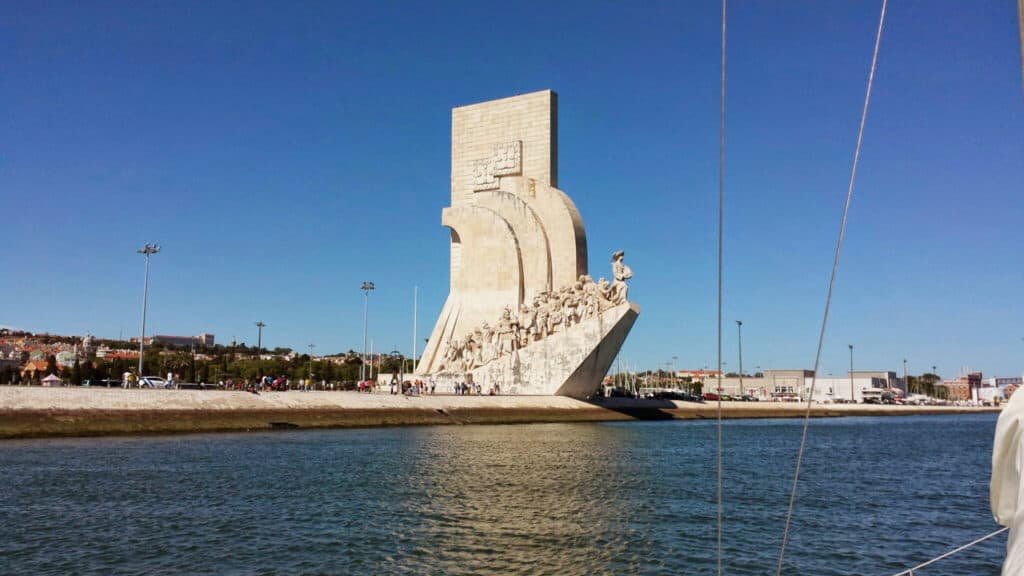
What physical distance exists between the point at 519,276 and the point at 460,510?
26306 mm

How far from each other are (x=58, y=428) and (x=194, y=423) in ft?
10.5

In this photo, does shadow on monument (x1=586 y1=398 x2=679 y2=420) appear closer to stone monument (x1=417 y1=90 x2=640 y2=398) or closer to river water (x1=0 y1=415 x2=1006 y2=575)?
stone monument (x1=417 y1=90 x2=640 y2=398)

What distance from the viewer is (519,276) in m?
36.0

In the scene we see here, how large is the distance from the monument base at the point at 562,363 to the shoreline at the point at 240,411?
39.4 inches

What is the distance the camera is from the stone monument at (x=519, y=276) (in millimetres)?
31750

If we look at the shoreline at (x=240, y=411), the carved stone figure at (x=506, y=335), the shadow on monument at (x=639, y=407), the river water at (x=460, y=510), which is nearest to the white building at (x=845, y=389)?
the shadow on monument at (x=639, y=407)

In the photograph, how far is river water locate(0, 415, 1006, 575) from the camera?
7.46 m

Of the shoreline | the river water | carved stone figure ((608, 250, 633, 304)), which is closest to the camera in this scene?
the river water

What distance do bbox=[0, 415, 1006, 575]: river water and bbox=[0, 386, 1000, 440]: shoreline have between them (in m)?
1.42

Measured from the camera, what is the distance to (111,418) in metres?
19.5

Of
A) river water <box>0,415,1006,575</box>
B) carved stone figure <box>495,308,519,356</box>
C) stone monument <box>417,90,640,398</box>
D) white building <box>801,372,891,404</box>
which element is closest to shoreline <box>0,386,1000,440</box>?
river water <box>0,415,1006,575</box>

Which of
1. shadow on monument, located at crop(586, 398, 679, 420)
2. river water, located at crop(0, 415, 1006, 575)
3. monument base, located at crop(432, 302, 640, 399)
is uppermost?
monument base, located at crop(432, 302, 640, 399)

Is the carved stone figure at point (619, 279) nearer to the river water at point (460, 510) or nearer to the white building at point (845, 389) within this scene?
the river water at point (460, 510)

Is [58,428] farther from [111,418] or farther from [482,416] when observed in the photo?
[482,416]
